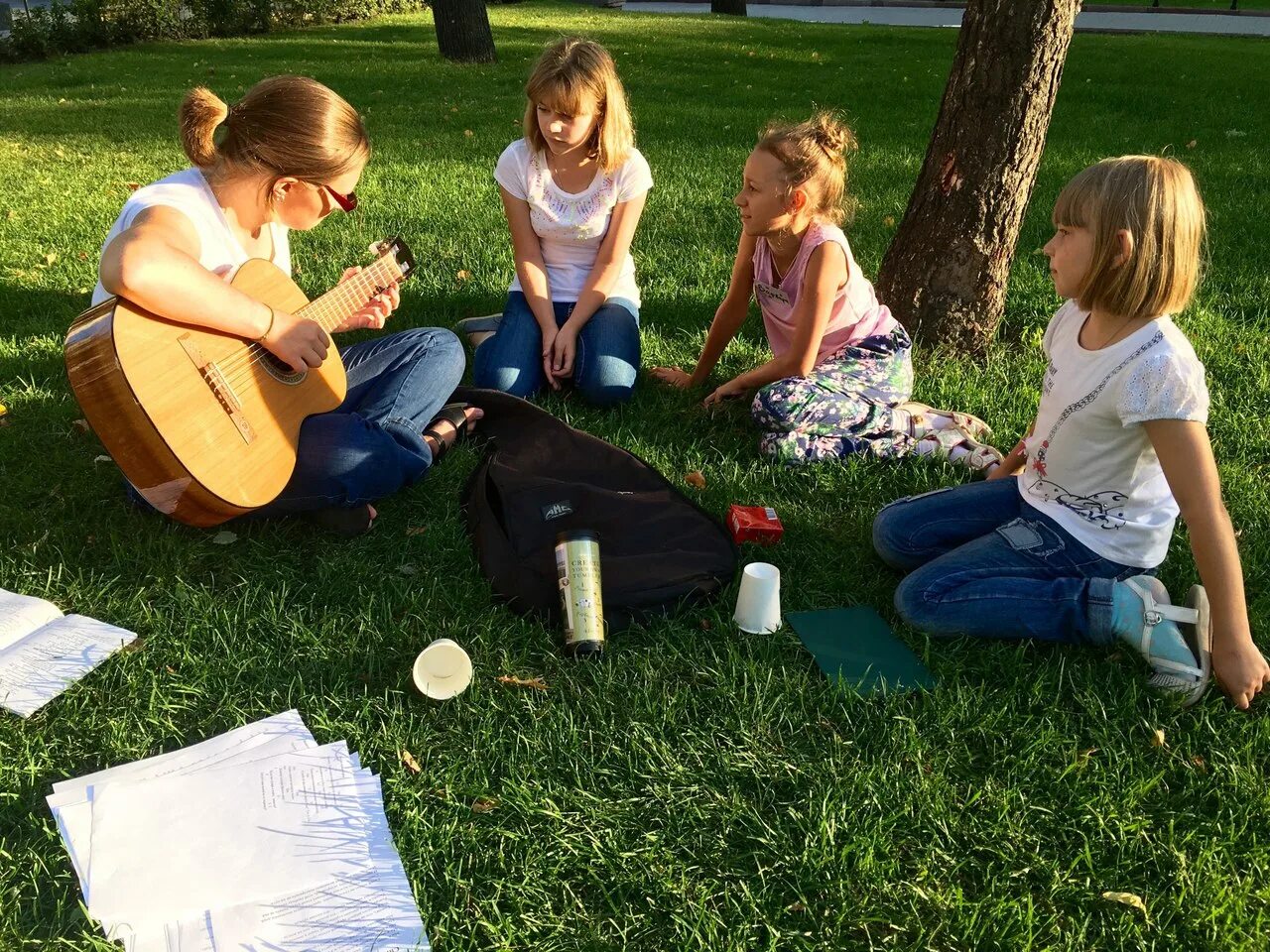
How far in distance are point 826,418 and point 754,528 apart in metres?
0.70

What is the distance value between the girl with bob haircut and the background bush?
13921 mm

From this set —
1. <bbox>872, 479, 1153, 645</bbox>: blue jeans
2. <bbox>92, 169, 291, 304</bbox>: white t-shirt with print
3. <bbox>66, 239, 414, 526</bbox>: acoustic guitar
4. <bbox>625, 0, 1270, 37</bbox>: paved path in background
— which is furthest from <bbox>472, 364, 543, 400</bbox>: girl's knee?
<bbox>625, 0, 1270, 37</bbox>: paved path in background

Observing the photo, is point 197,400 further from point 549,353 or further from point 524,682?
point 549,353

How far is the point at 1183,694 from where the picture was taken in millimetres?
2332

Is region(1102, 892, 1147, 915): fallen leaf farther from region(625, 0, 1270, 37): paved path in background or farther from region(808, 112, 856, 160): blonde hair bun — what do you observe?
region(625, 0, 1270, 37): paved path in background

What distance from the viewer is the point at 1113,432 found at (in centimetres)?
248

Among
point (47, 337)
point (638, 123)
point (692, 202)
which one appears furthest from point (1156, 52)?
point (47, 337)

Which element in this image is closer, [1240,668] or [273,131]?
A: [1240,668]

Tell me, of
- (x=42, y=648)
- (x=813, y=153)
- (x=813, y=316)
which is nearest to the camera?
(x=42, y=648)

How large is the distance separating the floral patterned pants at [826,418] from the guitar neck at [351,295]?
4.75 ft

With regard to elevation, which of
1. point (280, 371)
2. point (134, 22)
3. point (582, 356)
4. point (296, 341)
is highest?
point (134, 22)

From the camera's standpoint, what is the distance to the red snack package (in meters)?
2.99

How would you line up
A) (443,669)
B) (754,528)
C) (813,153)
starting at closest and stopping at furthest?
(443,669) < (754,528) < (813,153)

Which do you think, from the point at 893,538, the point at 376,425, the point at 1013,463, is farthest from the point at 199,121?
the point at 1013,463
